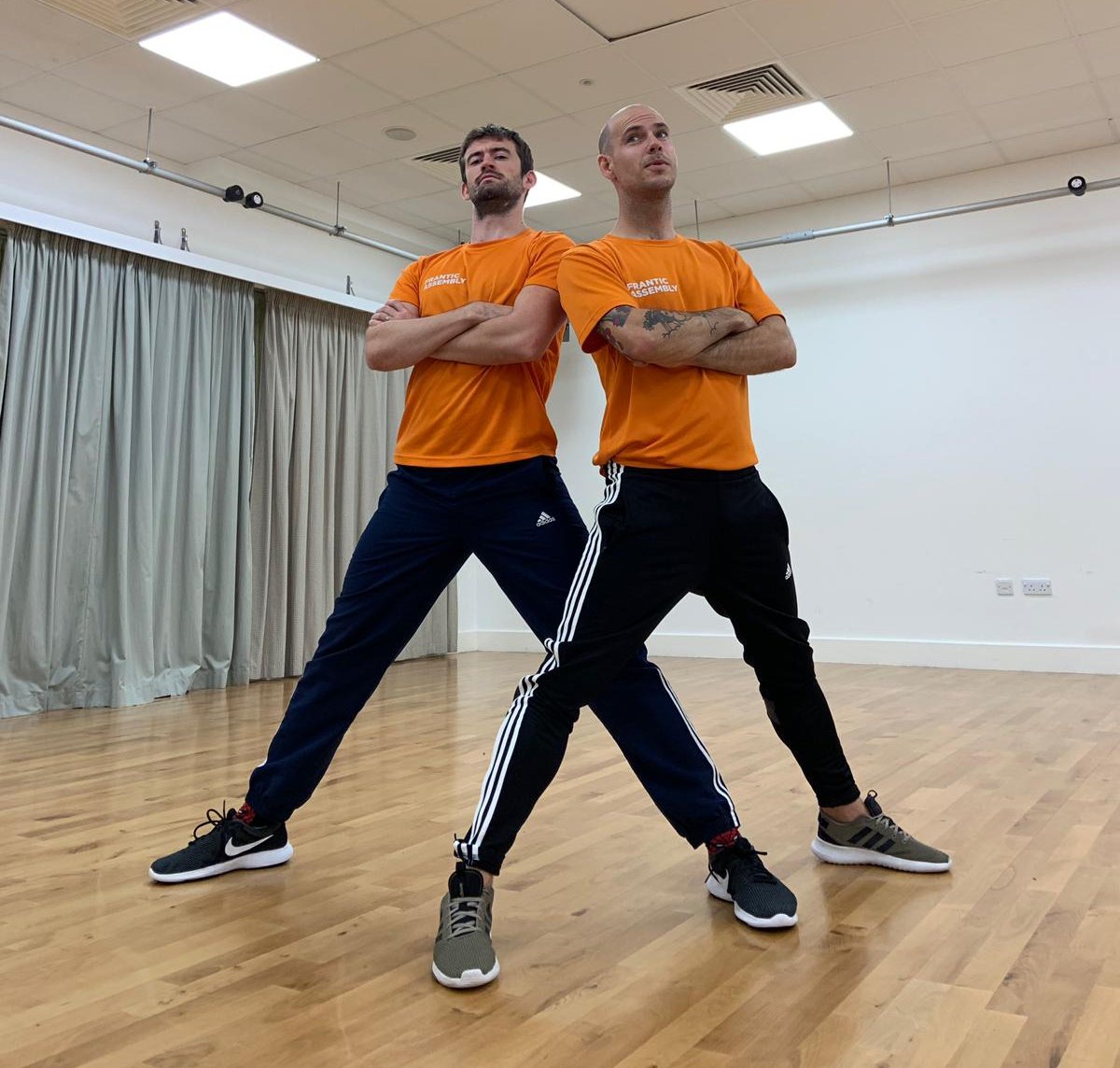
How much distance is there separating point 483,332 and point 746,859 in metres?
1.03

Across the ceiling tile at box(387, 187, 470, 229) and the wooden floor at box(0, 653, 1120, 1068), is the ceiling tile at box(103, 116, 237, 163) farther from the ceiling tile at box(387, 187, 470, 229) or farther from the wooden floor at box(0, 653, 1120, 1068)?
the wooden floor at box(0, 653, 1120, 1068)

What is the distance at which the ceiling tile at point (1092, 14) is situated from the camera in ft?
14.7

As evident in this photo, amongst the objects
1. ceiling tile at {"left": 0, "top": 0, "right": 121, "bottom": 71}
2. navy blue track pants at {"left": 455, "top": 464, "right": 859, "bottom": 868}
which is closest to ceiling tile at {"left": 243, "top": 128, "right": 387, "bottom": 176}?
ceiling tile at {"left": 0, "top": 0, "right": 121, "bottom": 71}

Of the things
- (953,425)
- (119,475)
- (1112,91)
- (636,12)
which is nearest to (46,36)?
(119,475)

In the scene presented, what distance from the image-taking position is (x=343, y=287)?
700 centimetres

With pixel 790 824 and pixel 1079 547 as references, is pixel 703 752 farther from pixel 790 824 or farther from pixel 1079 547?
pixel 1079 547

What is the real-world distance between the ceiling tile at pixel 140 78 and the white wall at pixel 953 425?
3.82 m

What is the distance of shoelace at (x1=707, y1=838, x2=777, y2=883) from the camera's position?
177 centimetres

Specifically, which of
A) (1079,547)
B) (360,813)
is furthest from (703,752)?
(1079,547)

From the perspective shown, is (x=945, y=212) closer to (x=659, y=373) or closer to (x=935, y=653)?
(x=935, y=653)

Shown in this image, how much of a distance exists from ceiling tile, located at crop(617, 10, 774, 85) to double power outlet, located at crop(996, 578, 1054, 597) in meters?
3.37

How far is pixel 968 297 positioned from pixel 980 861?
202 inches

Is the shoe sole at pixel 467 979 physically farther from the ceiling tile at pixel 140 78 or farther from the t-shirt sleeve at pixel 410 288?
the ceiling tile at pixel 140 78

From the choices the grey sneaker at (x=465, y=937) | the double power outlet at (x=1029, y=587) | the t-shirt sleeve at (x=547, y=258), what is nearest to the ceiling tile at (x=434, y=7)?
the t-shirt sleeve at (x=547, y=258)
